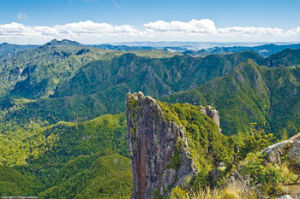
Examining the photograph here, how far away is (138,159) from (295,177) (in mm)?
78744

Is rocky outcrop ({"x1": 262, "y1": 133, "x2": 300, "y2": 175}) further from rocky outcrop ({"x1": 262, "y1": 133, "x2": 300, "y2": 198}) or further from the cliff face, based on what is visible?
the cliff face

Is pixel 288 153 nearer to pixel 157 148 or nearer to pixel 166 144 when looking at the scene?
pixel 166 144

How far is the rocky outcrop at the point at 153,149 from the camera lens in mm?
70125

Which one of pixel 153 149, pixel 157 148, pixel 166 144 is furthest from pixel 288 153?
pixel 153 149

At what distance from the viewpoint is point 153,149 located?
80.8 m

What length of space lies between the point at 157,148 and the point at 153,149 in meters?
2.02

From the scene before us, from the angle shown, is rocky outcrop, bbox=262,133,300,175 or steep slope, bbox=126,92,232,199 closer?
rocky outcrop, bbox=262,133,300,175

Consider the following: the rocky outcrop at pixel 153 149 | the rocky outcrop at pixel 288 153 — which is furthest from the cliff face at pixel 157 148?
the rocky outcrop at pixel 288 153

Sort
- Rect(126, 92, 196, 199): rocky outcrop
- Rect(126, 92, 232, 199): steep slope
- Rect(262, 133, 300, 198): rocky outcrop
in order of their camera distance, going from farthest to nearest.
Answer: Rect(126, 92, 232, 199): steep slope → Rect(126, 92, 196, 199): rocky outcrop → Rect(262, 133, 300, 198): rocky outcrop

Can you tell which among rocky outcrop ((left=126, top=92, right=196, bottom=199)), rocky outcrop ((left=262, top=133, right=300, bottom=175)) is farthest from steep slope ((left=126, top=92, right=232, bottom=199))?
rocky outcrop ((left=262, top=133, right=300, bottom=175))

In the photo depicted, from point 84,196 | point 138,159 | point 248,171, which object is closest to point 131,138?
point 138,159

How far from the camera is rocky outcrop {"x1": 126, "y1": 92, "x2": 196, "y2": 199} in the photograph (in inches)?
2761

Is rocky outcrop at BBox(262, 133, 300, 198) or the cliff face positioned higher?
rocky outcrop at BBox(262, 133, 300, 198)

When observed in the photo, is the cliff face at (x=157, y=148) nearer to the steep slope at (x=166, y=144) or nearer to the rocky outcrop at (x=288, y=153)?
the steep slope at (x=166, y=144)
